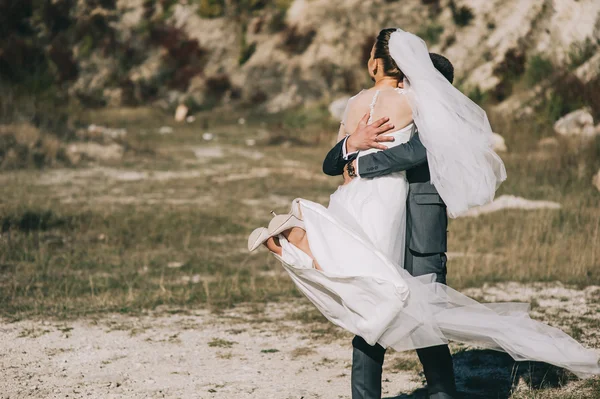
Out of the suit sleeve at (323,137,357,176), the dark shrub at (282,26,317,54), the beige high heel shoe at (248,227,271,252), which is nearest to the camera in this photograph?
the beige high heel shoe at (248,227,271,252)

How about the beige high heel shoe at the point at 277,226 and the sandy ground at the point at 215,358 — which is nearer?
the beige high heel shoe at the point at 277,226

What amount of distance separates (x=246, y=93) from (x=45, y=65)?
33.3 feet

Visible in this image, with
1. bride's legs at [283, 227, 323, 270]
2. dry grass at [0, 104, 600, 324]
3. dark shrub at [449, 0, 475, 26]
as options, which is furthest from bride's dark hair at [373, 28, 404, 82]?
dark shrub at [449, 0, 475, 26]

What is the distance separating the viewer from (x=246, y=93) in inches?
1436

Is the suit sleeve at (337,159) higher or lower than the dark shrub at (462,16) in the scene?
lower

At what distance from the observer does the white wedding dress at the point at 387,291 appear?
446cm

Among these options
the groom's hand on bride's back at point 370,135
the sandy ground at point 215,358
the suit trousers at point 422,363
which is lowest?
the sandy ground at point 215,358

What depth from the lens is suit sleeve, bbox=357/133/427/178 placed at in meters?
4.64

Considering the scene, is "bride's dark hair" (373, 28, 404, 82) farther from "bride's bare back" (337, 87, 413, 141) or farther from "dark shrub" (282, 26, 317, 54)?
"dark shrub" (282, 26, 317, 54)

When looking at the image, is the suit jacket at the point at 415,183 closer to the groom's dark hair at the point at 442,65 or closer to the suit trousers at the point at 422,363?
the suit trousers at the point at 422,363

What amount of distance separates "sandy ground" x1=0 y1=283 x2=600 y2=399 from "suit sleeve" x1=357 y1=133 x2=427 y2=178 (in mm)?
1823

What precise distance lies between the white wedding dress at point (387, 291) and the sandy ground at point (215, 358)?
1326 millimetres

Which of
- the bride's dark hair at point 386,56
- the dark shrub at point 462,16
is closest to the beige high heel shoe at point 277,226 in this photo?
the bride's dark hair at point 386,56

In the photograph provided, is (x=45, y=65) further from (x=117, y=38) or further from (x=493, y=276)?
(x=493, y=276)
